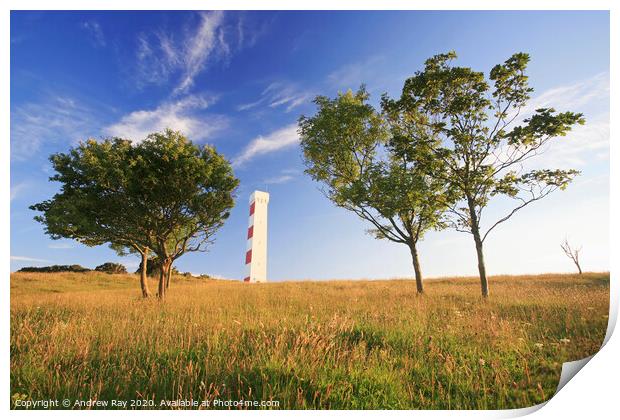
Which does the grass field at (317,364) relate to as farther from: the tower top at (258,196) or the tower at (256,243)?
the tower at (256,243)

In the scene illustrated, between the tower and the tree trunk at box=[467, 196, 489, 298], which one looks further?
the tower

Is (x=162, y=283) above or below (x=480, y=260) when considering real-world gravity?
below

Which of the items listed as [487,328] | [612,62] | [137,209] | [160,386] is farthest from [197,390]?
[137,209]

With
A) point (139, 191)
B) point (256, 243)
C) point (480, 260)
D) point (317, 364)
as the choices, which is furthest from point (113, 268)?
point (317, 364)

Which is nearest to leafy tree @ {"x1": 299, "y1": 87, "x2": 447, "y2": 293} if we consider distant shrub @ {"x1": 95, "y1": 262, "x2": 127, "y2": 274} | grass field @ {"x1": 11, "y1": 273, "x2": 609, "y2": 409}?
grass field @ {"x1": 11, "y1": 273, "x2": 609, "y2": 409}

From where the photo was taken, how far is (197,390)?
11.6 feet

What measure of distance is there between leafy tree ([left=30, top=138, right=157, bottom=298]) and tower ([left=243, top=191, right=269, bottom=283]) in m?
4.05

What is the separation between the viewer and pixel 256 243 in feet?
39.9

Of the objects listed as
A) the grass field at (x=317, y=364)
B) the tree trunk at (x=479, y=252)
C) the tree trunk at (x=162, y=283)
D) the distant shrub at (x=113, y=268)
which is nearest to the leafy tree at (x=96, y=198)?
the tree trunk at (x=162, y=283)

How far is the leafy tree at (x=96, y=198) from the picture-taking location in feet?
33.9

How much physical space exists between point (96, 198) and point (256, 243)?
232 inches

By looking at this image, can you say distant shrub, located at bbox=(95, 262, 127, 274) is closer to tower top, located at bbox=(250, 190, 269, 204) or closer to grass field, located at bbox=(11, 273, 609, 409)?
tower top, located at bbox=(250, 190, 269, 204)

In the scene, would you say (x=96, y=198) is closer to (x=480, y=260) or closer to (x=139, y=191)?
(x=139, y=191)

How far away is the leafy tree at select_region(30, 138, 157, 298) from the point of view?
10.3 meters
